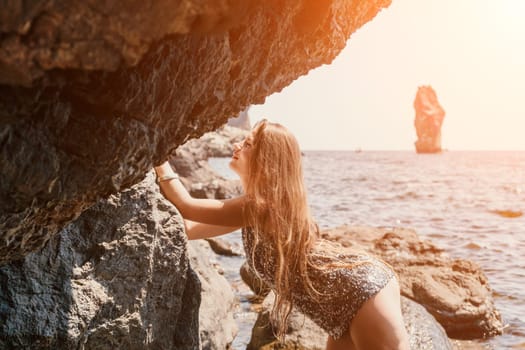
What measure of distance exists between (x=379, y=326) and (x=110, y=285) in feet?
5.95

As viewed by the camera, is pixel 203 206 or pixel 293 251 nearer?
pixel 293 251

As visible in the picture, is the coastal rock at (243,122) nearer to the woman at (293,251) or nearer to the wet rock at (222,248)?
the wet rock at (222,248)

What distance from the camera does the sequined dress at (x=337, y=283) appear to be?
10.8 ft

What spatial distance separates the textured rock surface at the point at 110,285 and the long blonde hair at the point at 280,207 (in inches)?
25.7

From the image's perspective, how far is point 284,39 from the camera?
3236 mm

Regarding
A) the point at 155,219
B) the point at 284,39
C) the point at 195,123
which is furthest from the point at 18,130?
the point at 284,39

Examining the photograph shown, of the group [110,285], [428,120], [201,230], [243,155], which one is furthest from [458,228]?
[428,120]

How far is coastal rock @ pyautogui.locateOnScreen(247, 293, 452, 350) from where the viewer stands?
5.95 meters

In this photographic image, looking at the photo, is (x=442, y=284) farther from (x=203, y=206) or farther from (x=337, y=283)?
(x=203, y=206)

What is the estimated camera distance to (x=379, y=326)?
3.18m

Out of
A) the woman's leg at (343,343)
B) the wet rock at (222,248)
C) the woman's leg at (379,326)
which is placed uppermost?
the woman's leg at (379,326)

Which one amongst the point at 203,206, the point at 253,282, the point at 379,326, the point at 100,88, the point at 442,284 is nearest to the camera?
the point at 100,88

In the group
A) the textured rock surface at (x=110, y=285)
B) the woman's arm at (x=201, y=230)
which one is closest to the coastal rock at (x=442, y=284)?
the woman's arm at (x=201, y=230)

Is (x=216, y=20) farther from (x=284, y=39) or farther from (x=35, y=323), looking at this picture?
(x=35, y=323)
